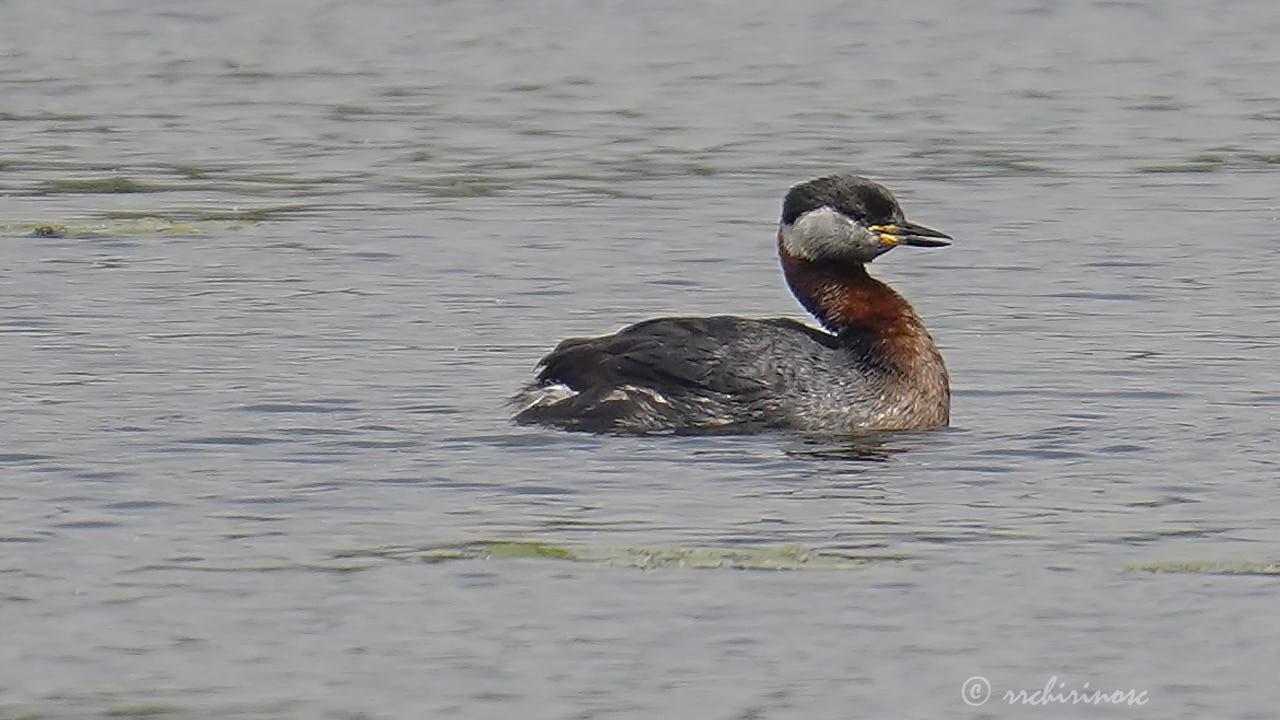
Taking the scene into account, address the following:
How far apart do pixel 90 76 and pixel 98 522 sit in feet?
48.4

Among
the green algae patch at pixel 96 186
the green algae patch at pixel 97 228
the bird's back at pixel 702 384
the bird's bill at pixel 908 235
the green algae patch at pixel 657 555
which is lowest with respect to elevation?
the green algae patch at pixel 96 186

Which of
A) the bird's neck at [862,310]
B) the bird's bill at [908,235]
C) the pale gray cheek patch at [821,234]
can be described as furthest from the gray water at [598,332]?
the pale gray cheek patch at [821,234]

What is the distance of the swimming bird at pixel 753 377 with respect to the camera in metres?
12.0

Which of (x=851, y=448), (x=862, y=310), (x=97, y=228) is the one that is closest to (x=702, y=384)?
(x=851, y=448)

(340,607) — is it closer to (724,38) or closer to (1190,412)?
(1190,412)

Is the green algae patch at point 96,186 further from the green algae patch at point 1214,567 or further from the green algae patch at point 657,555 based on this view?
the green algae patch at point 1214,567

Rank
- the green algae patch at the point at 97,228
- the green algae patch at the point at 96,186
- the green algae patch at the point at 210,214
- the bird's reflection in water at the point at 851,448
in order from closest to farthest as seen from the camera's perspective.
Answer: the bird's reflection in water at the point at 851,448, the green algae patch at the point at 97,228, the green algae patch at the point at 210,214, the green algae patch at the point at 96,186

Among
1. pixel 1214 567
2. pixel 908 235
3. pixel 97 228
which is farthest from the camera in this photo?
pixel 97 228

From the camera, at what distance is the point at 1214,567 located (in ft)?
30.7

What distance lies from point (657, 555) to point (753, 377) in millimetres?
2562

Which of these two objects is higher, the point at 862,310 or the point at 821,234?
the point at 821,234

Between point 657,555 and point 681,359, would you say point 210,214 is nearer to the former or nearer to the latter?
point 681,359

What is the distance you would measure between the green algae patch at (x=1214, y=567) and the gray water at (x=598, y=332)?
46mm

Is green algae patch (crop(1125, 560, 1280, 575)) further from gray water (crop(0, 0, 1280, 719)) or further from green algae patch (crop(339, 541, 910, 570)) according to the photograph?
green algae patch (crop(339, 541, 910, 570))
